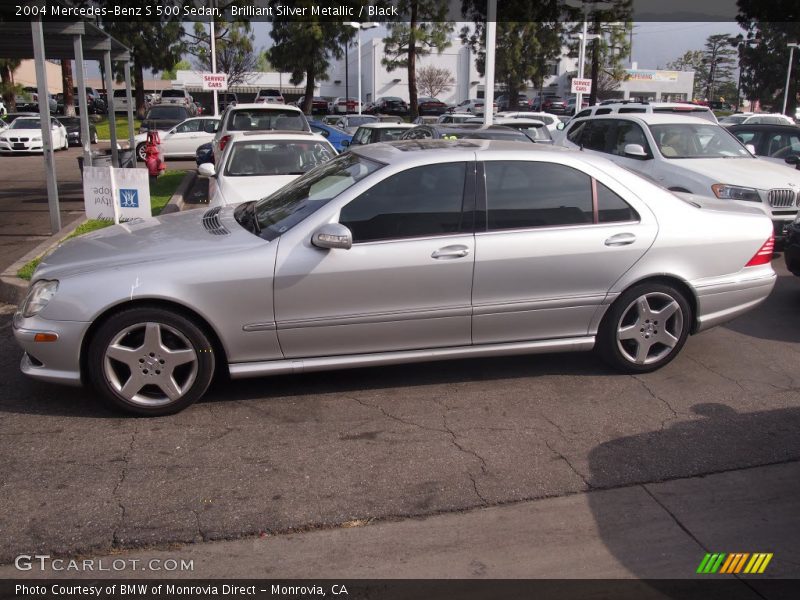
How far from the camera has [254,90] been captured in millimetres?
73938

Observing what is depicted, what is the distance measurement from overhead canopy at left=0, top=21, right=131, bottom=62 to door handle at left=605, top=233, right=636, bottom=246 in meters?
8.68

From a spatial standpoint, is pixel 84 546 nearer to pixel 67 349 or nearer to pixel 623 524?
pixel 67 349

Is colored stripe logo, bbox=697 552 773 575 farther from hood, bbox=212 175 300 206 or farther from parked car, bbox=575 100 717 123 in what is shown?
parked car, bbox=575 100 717 123

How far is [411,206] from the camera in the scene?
5.01m

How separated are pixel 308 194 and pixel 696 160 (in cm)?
647

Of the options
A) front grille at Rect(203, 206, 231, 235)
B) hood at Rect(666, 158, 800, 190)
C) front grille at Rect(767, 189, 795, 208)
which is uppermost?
hood at Rect(666, 158, 800, 190)

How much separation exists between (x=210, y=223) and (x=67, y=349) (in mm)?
1372

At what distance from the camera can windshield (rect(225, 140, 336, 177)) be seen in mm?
9328

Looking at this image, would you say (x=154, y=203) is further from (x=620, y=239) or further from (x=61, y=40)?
(x=620, y=239)

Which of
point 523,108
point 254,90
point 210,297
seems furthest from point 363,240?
point 254,90

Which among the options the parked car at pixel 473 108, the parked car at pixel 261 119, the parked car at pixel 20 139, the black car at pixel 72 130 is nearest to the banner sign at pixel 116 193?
the parked car at pixel 261 119

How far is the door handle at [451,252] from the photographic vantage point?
4910 millimetres
